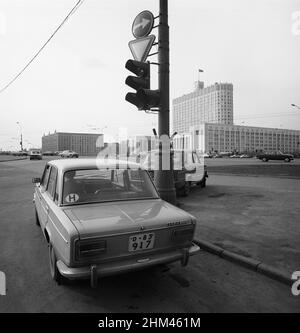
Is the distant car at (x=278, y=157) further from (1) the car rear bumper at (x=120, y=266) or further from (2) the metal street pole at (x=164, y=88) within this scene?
(1) the car rear bumper at (x=120, y=266)

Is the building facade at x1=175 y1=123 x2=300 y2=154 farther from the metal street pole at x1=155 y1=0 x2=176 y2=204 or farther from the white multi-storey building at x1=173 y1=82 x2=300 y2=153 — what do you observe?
the metal street pole at x1=155 y1=0 x2=176 y2=204

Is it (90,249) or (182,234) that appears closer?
(90,249)

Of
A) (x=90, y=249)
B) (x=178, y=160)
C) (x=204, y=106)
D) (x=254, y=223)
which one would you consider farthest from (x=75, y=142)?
(x=90, y=249)

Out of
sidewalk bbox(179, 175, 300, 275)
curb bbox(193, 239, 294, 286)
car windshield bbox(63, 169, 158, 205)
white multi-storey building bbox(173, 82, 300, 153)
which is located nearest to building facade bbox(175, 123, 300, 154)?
white multi-storey building bbox(173, 82, 300, 153)

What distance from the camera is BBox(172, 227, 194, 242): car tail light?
131 inches

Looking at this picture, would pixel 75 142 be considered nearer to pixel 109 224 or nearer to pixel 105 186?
pixel 105 186

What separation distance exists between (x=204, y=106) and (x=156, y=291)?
91.2m

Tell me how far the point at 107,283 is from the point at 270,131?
13836 cm

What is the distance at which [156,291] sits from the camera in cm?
332

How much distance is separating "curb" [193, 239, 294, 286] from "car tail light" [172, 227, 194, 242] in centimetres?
116

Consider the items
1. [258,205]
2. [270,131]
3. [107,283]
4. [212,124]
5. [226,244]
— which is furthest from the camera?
[270,131]

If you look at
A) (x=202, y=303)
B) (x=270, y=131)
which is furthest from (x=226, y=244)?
(x=270, y=131)

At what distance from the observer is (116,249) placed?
117 inches
